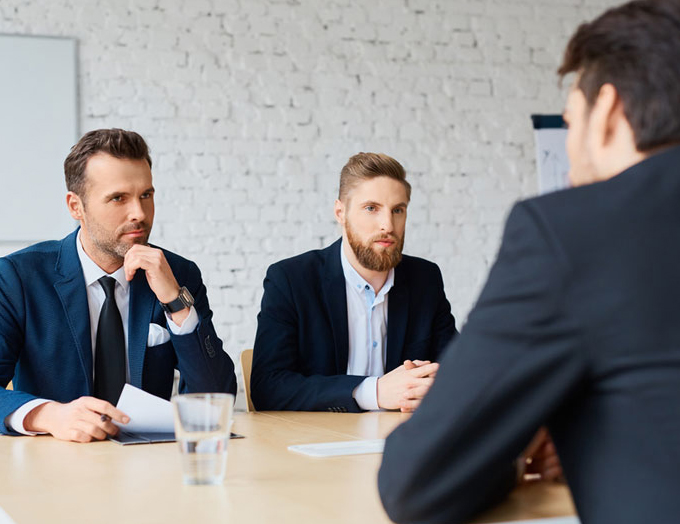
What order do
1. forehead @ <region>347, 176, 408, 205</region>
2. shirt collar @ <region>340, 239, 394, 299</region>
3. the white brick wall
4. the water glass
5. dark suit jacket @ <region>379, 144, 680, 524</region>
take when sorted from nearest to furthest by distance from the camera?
dark suit jacket @ <region>379, 144, 680, 524</region> → the water glass → shirt collar @ <region>340, 239, 394, 299</region> → forehead @ <region>347, 176, 408, 205</region> → the white brick wall

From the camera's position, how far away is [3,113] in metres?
3.83

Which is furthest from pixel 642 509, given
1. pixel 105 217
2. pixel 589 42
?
pixel 105 217

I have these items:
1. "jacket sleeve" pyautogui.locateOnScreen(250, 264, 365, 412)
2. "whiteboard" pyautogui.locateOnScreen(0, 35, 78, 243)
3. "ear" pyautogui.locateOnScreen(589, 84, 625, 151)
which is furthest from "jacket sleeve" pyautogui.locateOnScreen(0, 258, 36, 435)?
"whiteboard" pyautogui.locateOnScreen(0, 35, 78, 243)

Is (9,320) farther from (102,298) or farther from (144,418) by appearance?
(144,418)

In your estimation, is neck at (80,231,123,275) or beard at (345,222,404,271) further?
beard at (345,222,404,271)

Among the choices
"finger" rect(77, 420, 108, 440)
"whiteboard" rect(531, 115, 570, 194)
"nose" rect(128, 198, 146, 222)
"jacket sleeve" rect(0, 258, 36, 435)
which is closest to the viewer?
"finger" rect(77, 420, 108, 440)

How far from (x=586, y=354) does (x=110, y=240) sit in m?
1.73

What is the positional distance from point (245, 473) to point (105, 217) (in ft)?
3.73

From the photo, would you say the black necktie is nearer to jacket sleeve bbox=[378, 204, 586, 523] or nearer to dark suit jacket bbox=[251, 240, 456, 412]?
dark suit jacket bbox=[251, 240, 456, 412]

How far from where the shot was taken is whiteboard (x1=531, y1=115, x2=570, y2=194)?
471cm

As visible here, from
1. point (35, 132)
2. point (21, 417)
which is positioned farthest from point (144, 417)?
point (35, 132)

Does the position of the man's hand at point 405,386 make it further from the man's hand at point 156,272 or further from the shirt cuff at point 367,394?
the man's hand at point 156,272

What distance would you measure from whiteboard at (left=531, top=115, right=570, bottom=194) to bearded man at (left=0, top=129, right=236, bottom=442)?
2.89 meters

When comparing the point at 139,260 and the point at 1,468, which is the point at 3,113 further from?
the point at 1,468
